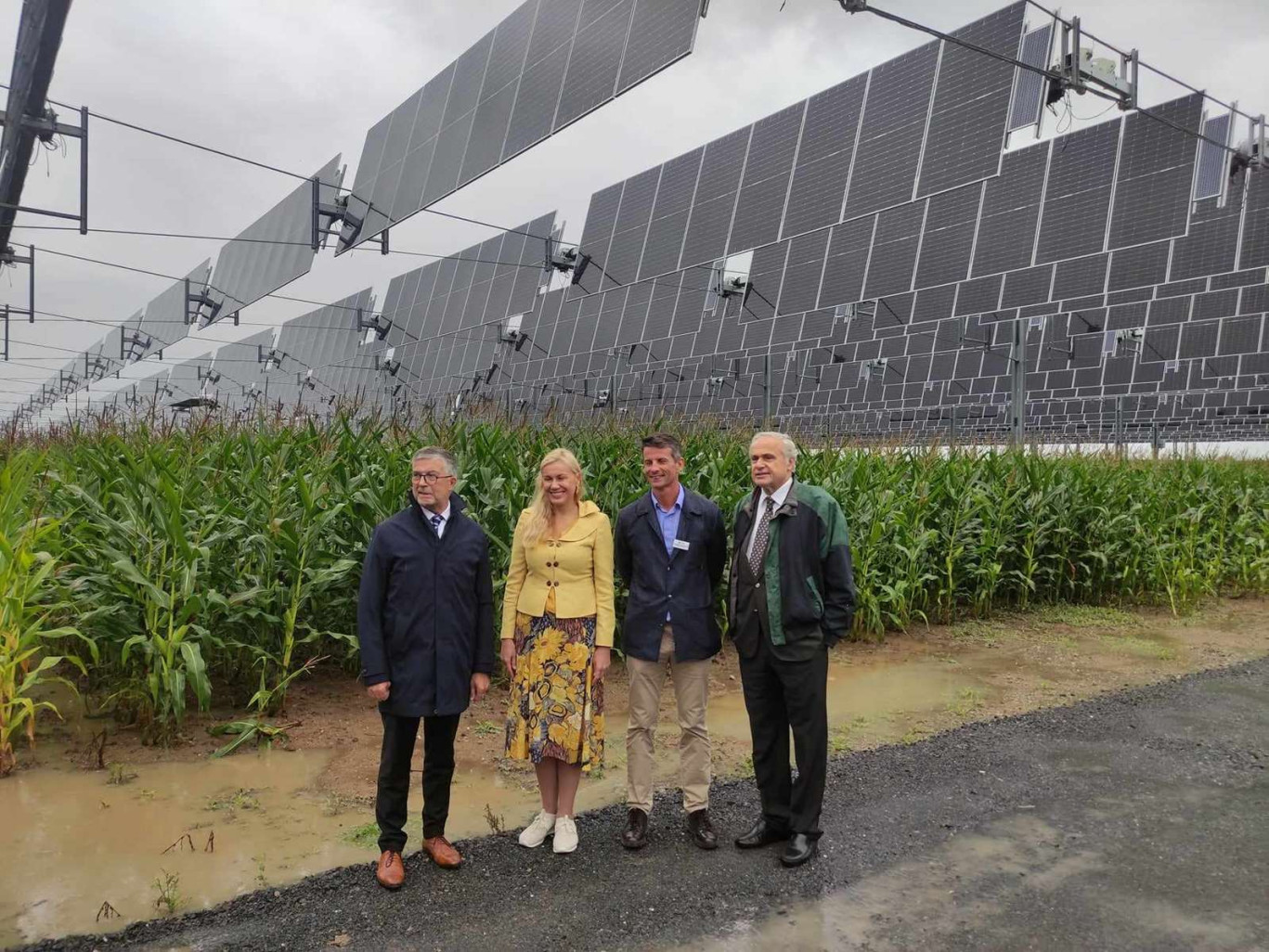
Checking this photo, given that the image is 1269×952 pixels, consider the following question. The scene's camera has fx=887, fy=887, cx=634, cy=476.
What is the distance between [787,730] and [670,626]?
2.18 ft

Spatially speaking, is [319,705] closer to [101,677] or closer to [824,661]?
[101,677]

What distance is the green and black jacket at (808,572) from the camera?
3611 millimetres

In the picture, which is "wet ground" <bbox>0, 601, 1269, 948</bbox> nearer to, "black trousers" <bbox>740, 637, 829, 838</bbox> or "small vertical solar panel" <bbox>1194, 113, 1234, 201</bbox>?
"black trousers" <bbox>740, 637, 829, 838</bbox>

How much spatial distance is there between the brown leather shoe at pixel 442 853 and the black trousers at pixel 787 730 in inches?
50.2

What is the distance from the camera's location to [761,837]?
3668 mm

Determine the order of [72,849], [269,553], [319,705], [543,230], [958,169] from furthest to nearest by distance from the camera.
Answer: [543,230] → [958,169] → [319,705] → [269,553] → [72,849]

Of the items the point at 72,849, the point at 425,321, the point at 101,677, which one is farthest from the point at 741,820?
the point at 425,321

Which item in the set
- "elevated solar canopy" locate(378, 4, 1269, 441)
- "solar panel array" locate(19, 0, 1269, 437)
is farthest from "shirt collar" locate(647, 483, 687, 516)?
"elevated solar canopy" locate(378, 4, 1269, 441)

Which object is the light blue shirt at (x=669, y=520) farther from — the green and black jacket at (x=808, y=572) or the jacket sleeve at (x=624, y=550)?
the green and black jacket at (x=808, y=572)

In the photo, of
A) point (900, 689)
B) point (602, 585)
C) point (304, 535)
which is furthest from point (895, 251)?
point (602, 585)

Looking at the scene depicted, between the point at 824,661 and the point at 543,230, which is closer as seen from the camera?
the point at 824,661

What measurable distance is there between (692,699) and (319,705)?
2794mm

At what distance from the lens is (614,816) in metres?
3.95

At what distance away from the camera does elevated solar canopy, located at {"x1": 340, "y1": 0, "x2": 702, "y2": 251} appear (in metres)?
8.73
